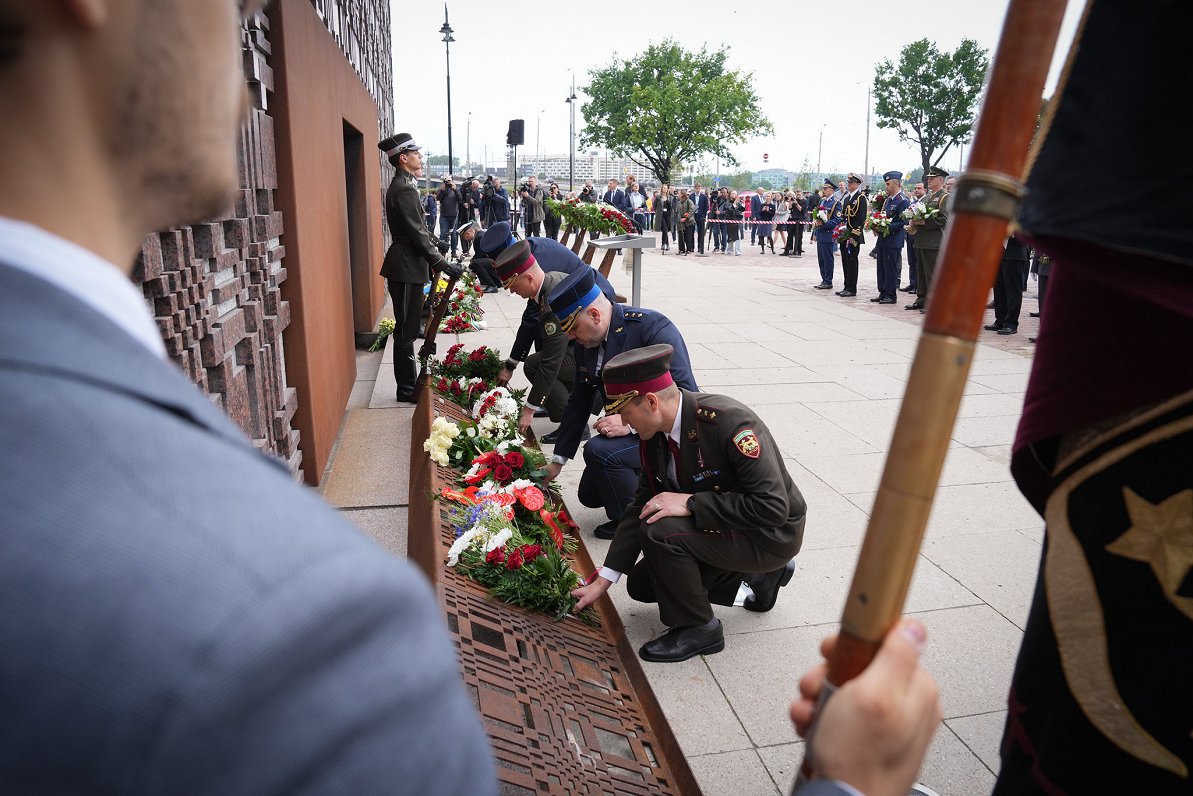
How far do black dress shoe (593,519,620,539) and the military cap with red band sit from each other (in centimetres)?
146

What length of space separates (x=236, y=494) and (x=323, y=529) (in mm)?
54

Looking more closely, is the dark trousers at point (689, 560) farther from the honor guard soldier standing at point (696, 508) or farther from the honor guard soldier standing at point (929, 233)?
the honor guard soldier standing at point (929, 233)

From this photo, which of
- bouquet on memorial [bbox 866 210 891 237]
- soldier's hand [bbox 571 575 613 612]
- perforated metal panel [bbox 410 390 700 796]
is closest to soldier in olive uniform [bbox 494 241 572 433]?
perforated metal panel [bbox 410 390 700 796]

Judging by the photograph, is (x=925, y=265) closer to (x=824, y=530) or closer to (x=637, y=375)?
(x=824, y=530)

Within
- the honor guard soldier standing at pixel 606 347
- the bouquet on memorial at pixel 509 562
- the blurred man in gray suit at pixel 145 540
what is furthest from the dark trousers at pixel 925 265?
the blurred man in gray suit at pixel 145 540

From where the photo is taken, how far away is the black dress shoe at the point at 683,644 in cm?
337

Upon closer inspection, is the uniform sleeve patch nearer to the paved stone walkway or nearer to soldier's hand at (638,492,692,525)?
soldier's hand at (638,492,692,525)

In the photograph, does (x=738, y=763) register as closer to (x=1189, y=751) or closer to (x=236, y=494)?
(x=1189, y=751)

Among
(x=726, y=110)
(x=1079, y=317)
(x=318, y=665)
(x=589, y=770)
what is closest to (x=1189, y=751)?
(x=1079, y=317)

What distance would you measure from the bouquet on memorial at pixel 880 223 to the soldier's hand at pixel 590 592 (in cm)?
1138

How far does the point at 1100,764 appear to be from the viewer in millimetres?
1069

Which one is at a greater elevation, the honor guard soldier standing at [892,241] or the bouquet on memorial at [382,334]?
the honor guard soldier standing at [892,241]

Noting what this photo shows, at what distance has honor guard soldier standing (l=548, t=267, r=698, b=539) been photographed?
176 inches

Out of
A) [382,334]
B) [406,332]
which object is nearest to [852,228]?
[382,334]
